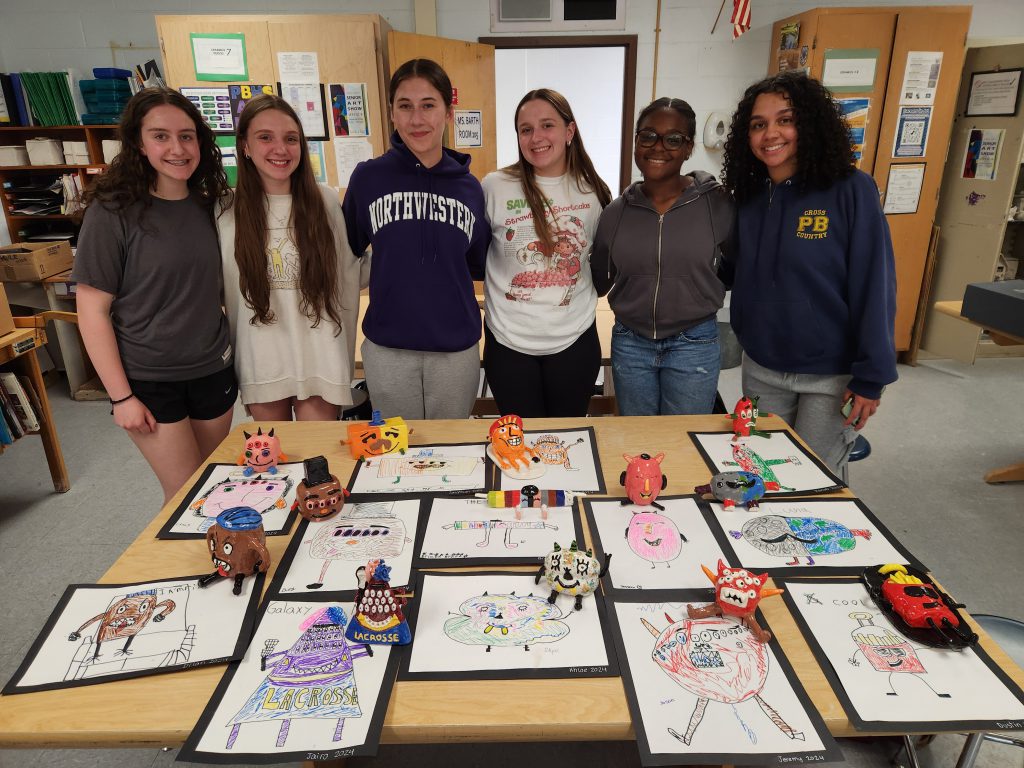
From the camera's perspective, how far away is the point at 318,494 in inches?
50.6

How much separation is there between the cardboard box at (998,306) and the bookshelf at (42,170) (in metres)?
4.74

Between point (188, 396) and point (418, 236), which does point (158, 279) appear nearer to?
point (188, 396)

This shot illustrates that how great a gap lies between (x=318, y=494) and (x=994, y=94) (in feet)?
15.1

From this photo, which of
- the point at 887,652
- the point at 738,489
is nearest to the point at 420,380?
the point at 738,489

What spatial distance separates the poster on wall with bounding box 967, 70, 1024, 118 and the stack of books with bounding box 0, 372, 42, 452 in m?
5.37

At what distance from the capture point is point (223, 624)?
1.03 m

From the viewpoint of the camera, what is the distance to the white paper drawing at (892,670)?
864mm

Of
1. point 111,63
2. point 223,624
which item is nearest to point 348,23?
point 111,63

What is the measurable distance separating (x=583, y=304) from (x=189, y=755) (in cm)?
147

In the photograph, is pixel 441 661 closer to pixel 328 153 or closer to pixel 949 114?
pixel 328 153

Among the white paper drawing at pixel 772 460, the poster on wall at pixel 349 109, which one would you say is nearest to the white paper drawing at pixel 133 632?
the white paper drawing at pixel 772 460

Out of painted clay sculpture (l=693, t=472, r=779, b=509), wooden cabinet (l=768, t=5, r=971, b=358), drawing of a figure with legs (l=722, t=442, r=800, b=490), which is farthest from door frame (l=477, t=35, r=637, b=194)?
painted clay sculpture (l=693, t=472, r=779, b=509)

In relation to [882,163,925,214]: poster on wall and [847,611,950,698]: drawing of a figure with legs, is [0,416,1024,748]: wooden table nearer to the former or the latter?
[847,611,950,698]: drawing of a figure with legs

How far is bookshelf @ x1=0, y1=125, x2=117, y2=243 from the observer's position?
13.1ft
